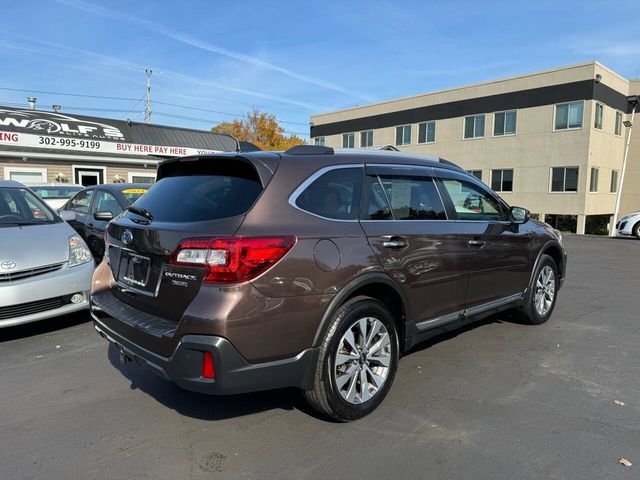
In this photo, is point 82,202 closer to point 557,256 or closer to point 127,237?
point 127,237

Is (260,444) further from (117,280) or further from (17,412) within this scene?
(17,412)

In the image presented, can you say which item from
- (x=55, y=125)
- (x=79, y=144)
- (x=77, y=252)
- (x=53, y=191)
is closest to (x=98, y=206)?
(x=77, y=252)

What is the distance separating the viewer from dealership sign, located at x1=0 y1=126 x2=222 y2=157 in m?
18.8

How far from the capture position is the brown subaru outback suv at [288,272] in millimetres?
2766

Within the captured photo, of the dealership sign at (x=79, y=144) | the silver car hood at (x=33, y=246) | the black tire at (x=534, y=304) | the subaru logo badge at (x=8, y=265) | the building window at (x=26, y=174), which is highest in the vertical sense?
the dealership sign at (x=79, y=144)

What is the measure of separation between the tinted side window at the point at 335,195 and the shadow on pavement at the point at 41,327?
3912mm

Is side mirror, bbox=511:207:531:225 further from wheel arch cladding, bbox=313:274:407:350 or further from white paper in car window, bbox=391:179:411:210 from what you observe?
wheel arch cladding, bbox=313:274:407:350

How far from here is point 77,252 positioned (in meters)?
5.48

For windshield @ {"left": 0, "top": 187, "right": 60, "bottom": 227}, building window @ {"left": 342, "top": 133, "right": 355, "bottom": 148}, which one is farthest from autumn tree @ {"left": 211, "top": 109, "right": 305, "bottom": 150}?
windshield @ {"left": 0, "top": 187, "right": 60, "bottom": 227}

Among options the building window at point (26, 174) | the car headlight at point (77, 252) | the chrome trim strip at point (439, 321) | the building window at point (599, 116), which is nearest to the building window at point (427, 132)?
the building window at point (599, 116)

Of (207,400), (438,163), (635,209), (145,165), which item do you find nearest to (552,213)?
(635,209)

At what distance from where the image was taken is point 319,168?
3336mm

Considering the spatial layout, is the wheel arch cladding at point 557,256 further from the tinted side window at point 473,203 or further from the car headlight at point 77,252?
the car headlight at point 77,252

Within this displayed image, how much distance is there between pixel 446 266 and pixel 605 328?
2.85 metres
